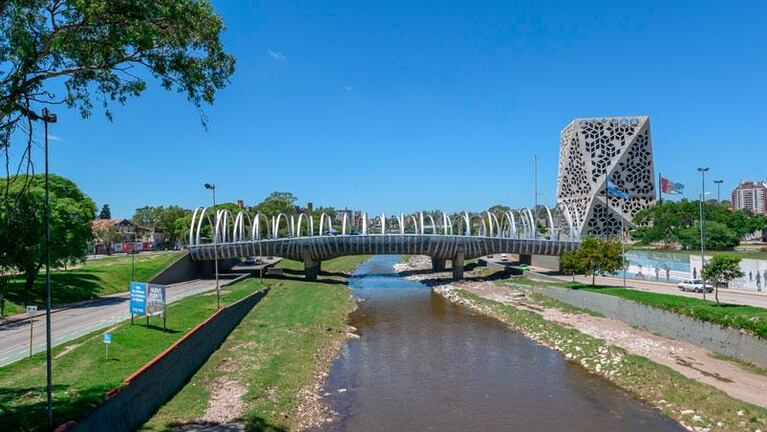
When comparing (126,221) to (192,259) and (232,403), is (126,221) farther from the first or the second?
(232,403)

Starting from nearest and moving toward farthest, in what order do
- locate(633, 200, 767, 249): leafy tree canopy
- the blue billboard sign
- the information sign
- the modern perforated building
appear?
1. the blue billboard sign
2. the information sign
3. locate(633, 200, 767, 249): leafy tree canopy
4. the modern perforated building

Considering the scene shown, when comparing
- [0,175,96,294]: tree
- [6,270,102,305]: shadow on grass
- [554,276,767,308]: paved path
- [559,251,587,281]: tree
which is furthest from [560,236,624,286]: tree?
[6,270,102,305]: shadow on grass

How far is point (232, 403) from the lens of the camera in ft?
74.0

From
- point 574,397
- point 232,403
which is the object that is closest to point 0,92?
point 232,403

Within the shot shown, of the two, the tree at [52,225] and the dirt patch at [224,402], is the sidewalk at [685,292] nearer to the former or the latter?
the dirt patch at [224,402]

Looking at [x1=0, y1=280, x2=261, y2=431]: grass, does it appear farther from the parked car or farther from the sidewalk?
the parked car

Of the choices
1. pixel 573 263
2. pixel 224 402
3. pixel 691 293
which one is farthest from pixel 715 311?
pixel 224 402

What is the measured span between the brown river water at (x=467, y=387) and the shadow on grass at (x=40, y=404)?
31.4 ft

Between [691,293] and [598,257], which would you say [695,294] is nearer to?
[691,293]

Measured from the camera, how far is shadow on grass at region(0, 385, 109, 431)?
15.0 meters

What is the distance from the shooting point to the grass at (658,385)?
20719mm

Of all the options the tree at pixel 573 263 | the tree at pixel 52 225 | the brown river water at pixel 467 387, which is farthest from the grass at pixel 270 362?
the tree at pixel 573 263

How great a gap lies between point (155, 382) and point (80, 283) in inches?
1394

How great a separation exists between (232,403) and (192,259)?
50686 mm
